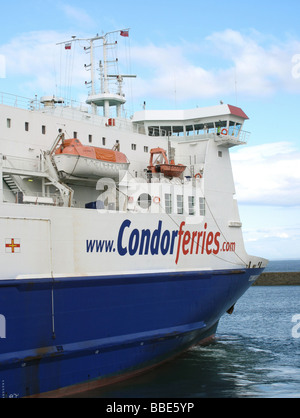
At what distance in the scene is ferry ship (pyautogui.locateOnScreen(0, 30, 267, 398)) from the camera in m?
10.4

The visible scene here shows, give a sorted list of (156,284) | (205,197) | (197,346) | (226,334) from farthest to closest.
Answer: (226,334) < (197,346) < (205,197) < (156,284)

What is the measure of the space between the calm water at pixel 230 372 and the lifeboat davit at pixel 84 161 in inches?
197

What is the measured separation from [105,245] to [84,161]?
2.14 m

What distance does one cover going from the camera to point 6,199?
1201 cm

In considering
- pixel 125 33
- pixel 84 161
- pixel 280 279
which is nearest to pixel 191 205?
pixel 84 161

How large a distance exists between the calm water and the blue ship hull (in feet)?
1.39

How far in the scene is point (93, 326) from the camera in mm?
11344

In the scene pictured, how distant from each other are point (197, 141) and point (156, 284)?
5.89 meters

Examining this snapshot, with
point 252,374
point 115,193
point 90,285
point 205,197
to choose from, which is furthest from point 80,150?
point 252,374

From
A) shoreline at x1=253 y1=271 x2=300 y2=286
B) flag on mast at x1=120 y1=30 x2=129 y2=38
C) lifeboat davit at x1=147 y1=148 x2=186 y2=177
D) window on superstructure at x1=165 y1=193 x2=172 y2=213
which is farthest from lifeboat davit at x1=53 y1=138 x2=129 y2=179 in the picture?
shoreline at x1=253 y1=271 x2=300 y2=286

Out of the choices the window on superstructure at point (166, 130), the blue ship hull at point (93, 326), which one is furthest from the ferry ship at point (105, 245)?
the window on superstructure at point (166, 130)
